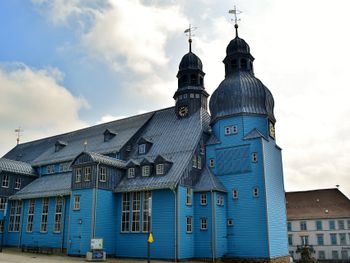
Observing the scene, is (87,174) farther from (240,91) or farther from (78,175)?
(240,91)

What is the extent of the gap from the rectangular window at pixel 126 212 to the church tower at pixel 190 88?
12.0 m

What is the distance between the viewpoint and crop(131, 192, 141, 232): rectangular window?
3660 centimetres

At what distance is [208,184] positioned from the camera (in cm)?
3659

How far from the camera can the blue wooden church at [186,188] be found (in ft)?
115

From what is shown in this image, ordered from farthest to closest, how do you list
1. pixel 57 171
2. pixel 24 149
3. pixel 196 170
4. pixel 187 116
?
pixel 24 149 → pixel 57 171 → pixel 187 116 → pixel 196 170

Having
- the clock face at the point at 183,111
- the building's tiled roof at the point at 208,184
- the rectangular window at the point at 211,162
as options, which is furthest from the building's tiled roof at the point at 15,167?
the rectangular window at the point at 211,162

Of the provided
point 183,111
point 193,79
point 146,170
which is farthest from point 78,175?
point 193,79

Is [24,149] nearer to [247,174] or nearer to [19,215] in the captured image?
Answer: [19,215]

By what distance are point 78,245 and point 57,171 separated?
1567 cm

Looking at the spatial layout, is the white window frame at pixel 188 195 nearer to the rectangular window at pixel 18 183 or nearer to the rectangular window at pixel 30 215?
the rectangular window at pixel 30 215

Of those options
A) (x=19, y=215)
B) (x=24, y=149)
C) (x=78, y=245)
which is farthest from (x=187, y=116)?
(x=24, y=149)

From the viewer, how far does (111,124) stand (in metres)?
51.5

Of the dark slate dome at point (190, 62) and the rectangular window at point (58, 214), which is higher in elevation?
the dark slate dome at point (190, 62)

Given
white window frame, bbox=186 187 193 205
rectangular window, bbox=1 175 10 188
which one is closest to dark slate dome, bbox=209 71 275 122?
white window frame, bbox=186 187 193 205
